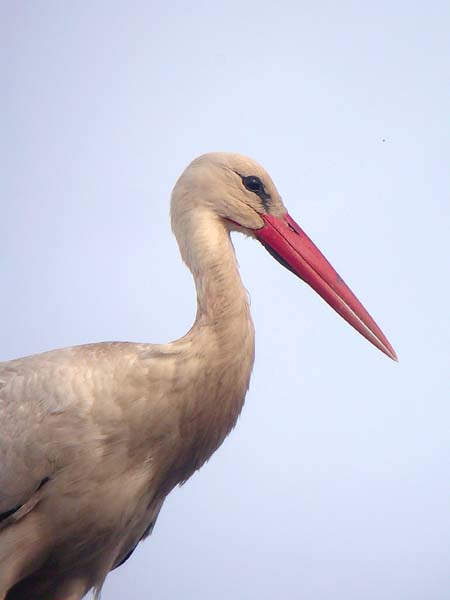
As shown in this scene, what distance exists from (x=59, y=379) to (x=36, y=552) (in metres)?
0.46

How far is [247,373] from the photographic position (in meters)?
2.26

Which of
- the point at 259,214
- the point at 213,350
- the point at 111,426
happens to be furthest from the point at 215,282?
the point at 111,426

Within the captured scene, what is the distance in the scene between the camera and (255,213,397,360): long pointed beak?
7.99ft

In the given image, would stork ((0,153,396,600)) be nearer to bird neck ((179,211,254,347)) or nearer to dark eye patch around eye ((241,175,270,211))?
bird neck ((179,211,254,347))

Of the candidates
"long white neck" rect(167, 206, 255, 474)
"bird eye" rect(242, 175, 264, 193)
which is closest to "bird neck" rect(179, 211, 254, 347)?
"long white neck" rect(167, 206, 255, 474)

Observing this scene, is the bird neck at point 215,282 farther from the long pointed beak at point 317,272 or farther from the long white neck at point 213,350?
the long pointed beak at point 317,272

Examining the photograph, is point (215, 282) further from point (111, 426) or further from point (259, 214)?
point (111, 426)

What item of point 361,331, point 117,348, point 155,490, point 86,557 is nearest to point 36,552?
point 86,557

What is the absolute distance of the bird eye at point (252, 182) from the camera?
A: 2432 mm

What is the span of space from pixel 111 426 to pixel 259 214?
2.47ft

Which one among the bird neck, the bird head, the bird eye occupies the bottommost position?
the bird neck

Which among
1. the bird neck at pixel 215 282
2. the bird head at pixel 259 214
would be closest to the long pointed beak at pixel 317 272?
the bird head at pixel 259 214

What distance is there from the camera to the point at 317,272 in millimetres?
2457

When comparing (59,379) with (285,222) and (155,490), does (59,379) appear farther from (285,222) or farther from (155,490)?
(285,222)
